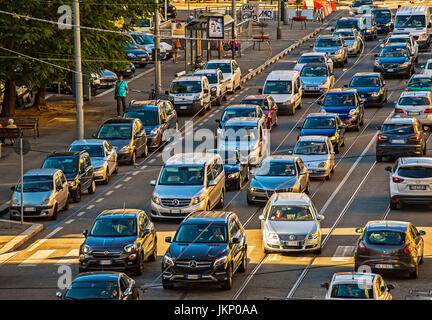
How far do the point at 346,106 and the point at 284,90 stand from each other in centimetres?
514

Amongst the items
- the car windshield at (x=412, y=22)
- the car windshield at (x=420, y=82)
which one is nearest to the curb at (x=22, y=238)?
the car windshield at (x=420, y=82)

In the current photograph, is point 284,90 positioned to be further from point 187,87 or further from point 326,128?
point 326,128

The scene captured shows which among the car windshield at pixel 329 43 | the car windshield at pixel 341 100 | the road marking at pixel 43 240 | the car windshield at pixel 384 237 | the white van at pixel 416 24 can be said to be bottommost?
the road marking at pixel 43 240

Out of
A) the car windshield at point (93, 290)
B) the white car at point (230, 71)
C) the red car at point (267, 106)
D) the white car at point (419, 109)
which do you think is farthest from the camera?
the white car at point (230, 71)

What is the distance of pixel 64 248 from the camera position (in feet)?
98.5

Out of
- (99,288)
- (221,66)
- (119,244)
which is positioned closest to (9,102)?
(221,66)

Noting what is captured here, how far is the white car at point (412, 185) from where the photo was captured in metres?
33.5

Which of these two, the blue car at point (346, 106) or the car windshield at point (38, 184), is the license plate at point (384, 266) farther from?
the blue car at point (346, 106)

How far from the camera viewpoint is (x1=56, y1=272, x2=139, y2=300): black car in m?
21.1

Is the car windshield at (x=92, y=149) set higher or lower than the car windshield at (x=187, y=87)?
lower

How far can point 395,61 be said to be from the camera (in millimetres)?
59625

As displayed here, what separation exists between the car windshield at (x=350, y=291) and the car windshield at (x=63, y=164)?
57.0 ft

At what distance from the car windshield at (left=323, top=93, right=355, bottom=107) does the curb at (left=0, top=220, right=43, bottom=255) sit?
19.1 m

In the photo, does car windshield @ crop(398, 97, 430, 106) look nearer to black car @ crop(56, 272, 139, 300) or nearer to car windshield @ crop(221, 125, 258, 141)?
car windshield @ crop(221, 125, 258, 141)
